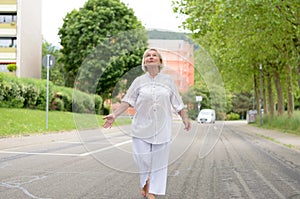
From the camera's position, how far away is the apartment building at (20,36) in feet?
160

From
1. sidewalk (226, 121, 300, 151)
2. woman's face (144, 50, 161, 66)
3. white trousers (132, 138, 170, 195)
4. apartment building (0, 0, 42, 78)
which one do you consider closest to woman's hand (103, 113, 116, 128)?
white trousers (132, 138, 170, 195)

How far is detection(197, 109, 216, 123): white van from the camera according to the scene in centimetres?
678

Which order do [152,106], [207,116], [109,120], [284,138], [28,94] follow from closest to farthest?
[152,106] → [109,120] → [207,116] → [284,138] → [28,94]

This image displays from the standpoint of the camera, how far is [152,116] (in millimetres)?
5906

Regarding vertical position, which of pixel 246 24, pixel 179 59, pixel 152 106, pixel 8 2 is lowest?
pixel 152 106

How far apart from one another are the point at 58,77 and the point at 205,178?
7193 centimetres

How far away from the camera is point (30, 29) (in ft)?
167

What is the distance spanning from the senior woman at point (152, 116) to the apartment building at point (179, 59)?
2.13 ft

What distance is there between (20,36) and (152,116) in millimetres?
45491

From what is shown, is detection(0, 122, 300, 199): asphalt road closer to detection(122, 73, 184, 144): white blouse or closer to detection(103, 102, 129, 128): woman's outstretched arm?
detection(103, 102, 129, 128): woman's outstretched arm

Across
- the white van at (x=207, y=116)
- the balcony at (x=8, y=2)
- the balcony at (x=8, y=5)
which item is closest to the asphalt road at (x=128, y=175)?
the white van at (x=207, y=116)

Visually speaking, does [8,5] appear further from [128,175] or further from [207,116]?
[207,116]

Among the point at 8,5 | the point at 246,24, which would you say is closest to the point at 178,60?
the point at 246,24

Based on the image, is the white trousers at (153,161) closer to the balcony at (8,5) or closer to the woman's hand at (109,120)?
the woman's hand at (109,120)
